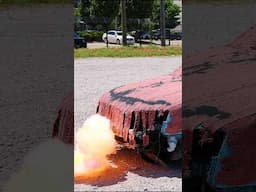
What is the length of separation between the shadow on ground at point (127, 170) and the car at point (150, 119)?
0.07 metres

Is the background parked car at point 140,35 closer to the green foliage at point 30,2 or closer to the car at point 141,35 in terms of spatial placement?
the car at point 141,35

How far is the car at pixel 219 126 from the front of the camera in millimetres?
2072

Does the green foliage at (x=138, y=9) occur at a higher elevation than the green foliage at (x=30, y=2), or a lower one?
higher

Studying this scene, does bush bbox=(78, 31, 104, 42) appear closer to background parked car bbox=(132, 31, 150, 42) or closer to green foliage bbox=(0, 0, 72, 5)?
background parked car bbox=(132, 31, 150, 42)

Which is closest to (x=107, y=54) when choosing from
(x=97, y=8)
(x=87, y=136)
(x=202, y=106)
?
(x=87, y=136)

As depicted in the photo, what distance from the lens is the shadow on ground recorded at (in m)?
2.95

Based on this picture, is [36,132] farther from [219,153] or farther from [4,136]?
[219,153]

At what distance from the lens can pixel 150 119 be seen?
303 cm

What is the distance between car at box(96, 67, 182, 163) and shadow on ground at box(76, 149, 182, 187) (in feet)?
0.24

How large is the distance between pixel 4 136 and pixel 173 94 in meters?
1.45

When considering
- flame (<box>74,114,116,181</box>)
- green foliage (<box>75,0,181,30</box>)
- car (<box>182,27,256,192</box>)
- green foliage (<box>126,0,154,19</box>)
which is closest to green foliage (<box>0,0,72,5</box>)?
car (<box>182,27,256,192</box>)

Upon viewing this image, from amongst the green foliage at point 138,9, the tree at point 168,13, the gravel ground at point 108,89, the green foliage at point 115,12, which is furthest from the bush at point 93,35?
the gravel ground at point 108,89

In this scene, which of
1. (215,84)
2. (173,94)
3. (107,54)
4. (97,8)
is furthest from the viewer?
(97,8)

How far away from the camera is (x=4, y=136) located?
2.08 metres
